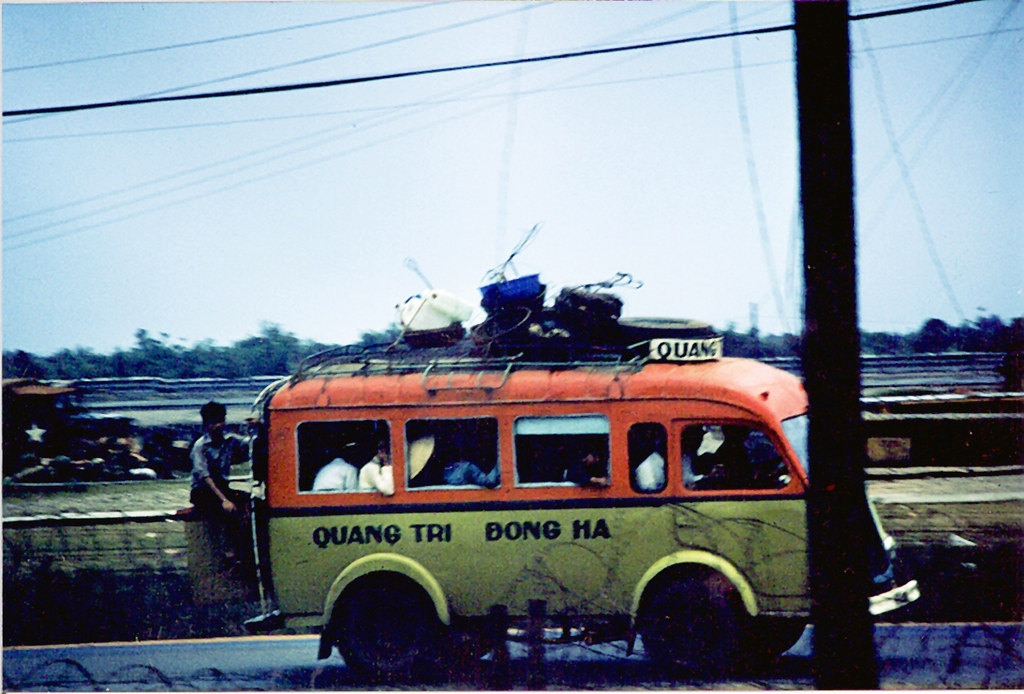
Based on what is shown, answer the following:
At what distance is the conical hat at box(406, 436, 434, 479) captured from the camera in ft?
20.6

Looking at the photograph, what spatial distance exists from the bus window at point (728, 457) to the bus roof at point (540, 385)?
20cm

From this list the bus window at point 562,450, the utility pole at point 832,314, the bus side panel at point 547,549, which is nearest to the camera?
the utility pole at point 832,314

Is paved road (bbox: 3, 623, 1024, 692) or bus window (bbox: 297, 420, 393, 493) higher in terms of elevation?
bus window (bbox: 297, 420, 393, 493)

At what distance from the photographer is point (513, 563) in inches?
247

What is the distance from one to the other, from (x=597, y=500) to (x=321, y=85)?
3.62m

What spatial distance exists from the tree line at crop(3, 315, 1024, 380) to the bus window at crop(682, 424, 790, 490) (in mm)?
693

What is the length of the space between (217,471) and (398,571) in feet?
5.07

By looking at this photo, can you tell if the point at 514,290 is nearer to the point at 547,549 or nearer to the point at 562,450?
the point at 562,450

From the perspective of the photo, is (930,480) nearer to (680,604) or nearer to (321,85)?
(680,604)

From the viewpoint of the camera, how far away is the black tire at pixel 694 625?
620cm

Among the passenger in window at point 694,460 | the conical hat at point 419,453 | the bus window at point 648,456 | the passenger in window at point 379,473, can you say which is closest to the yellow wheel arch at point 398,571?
the passenger in window at point 379,473

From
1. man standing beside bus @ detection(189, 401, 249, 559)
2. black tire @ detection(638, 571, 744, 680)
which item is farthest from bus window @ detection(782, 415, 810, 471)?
man standing beside bus @ detection(189, 401, 249, 559)

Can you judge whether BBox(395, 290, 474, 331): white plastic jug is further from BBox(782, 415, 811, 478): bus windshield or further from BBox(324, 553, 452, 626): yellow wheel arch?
BBox(782, 415, 811, 478): bus windshield

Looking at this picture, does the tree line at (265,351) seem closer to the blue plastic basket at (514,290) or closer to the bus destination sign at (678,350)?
the bus destination sign at (678,350)
